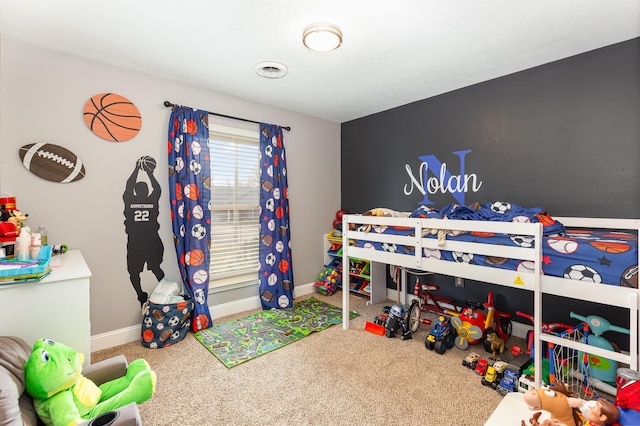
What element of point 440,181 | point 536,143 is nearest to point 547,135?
point 536,143

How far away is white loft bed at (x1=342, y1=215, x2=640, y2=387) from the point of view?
1.62m

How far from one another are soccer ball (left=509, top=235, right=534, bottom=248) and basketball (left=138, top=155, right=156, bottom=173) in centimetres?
293

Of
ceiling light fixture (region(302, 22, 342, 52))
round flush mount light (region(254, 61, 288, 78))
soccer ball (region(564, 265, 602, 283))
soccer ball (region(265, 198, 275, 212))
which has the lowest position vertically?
soccer ball (region(564, 265, 602, 283))

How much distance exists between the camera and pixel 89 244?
2453mm

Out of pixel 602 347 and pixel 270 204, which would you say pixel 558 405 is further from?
pixel 270 204

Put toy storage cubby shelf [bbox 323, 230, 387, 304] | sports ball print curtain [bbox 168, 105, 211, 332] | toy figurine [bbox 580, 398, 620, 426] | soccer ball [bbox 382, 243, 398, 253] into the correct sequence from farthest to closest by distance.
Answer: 1. toy storage cubby shelf [bbox 323, 230, 387, 304]
2. sports ball print curtain [bbox 168, 105, 211, 332]
3. soccer ball [bbox 382, 243, 398, 253]
4. toy figurine [bbox 580, 398, 620, 426]

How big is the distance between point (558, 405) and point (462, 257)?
1122mm

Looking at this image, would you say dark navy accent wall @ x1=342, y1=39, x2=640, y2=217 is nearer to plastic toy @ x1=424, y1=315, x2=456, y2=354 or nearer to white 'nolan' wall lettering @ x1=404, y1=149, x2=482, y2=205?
white 'nolan' wall lettering @ x1=404, y1=149, x2=482, y2=205

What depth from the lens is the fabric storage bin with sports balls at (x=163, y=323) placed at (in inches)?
99.3

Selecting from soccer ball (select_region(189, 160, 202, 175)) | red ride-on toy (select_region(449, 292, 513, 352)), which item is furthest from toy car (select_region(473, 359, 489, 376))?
soccer ball (select_region(189, 160, 202, 175))

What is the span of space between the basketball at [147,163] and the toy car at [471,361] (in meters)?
3.06

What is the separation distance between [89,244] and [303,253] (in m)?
2.23

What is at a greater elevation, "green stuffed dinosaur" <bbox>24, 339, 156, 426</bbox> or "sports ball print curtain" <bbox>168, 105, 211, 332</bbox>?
"sports ball print curtain" <bbox>168, 105, 211, 332</bbox>

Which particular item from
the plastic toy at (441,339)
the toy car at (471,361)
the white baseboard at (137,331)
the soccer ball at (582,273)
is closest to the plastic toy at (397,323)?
the plastic toy at (441,339)
